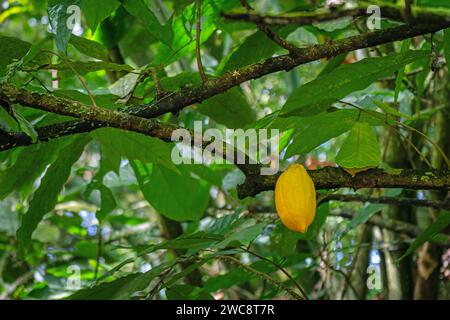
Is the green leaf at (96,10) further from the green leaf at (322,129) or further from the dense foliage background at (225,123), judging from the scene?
the green leaf at (322,129)

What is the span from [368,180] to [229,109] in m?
0.46

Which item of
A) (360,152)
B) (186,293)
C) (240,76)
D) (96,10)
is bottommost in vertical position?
(186,293)

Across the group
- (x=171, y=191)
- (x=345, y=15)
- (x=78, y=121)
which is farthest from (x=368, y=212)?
(x=345, y=15)

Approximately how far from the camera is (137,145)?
0.94 m

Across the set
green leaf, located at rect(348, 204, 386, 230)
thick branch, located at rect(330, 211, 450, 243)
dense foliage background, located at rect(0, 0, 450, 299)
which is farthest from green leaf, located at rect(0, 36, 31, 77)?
thick branch, located at rect(330, 211, 450, 243)

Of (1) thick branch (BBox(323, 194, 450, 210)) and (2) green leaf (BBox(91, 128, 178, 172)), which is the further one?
(1) thick branch (BBox(323, 194, 450, 210))

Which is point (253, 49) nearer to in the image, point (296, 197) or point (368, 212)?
point (296, 197)

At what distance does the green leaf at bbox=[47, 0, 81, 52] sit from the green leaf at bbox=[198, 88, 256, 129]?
44 cm

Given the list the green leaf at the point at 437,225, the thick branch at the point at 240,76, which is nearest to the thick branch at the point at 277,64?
the thick branch at the point at 240,76

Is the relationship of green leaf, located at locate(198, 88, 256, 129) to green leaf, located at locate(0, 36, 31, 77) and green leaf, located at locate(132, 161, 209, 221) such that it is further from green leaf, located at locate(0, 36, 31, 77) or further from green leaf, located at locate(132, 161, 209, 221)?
green leaf, located at locate(0, 36, 31, 77)

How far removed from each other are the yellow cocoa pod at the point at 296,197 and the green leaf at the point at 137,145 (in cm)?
15

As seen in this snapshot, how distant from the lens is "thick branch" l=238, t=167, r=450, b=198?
0.84 meters

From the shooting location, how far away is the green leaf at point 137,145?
92cm
